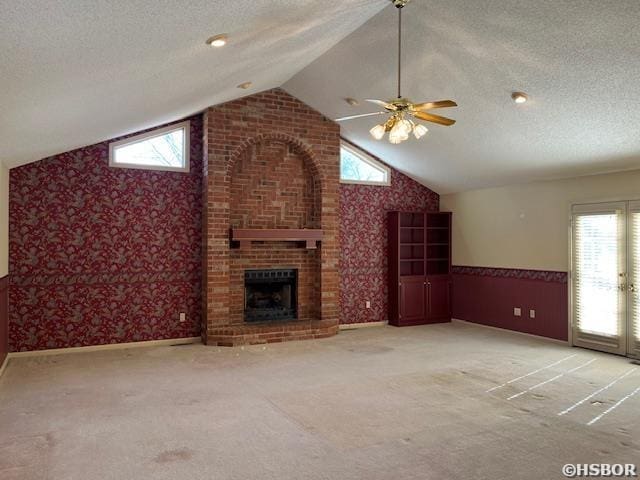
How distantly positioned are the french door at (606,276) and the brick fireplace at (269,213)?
3.40 meters

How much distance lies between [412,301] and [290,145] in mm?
3321

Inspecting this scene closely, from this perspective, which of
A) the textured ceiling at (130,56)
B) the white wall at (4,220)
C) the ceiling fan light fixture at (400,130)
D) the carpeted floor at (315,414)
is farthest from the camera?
the white wall at (4,220)

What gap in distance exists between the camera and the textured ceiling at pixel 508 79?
3906mm

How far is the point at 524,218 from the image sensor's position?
742 centimetres

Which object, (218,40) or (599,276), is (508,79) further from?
(599,276)

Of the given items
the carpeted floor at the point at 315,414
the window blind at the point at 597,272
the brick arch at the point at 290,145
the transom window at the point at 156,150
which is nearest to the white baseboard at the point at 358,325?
the carpeted floor at the point at 315,414

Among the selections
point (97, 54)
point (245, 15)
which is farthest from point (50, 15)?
point (245, 15)

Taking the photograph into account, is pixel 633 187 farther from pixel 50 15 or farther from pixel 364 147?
pixel 50 15

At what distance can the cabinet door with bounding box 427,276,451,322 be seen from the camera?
8.44 m

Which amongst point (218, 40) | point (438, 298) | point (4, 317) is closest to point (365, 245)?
point (438, 298)

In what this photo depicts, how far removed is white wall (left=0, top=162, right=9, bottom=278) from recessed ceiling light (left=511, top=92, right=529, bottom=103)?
5.48 metres

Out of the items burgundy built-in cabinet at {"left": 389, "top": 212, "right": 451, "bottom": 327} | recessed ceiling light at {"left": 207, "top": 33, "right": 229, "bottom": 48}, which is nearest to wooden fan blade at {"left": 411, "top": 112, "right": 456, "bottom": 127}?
recessed ceiling light at {"left": 207, "top": 33, "right": 229, "bottom": 48}

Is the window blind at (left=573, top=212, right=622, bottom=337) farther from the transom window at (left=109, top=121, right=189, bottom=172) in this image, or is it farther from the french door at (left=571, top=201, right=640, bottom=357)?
the transom window at (left=109, top=121, right=189, bottom=172)

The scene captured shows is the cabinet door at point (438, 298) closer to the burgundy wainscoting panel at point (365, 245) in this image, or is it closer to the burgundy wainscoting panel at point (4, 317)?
the burgundy wainscoting panel at point (365, 245)
